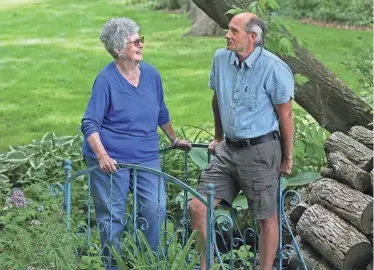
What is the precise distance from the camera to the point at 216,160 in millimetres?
5074

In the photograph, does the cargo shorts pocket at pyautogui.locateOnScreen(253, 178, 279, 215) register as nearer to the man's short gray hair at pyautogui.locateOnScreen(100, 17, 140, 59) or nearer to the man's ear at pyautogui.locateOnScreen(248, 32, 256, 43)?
the man's ear at pyautogui.locateOnScreen(248, 32, 256, 43)

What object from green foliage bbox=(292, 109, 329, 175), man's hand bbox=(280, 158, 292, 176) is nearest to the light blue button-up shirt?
man's hand bbox=(280, 158, 292, 176)

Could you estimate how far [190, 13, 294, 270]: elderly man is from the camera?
4809 millimetres

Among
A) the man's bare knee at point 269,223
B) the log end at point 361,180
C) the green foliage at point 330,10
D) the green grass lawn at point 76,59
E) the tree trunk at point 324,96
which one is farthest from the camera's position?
the green foliage at point 330,10

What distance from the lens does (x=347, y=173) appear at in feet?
18.9

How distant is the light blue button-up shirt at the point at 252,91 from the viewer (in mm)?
4797

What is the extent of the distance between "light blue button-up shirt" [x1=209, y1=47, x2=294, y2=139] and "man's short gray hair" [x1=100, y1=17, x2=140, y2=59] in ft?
1.90

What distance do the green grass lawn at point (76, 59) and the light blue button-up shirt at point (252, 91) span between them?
6.88 ft

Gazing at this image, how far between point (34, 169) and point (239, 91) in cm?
299

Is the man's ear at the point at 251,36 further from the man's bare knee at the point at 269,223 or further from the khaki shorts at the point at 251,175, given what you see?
the man's bare knee at the point at 269,223

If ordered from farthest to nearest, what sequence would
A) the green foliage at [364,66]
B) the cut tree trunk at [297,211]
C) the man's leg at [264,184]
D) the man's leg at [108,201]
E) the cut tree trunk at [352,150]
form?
the green foliage at [364,66], the cut tree trunk at [352,150], the cut tree trunk at [297,211], the man's leg at [108,201], the man's leg at [264,184]

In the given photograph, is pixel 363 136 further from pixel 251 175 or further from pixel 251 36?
pixel 251 36

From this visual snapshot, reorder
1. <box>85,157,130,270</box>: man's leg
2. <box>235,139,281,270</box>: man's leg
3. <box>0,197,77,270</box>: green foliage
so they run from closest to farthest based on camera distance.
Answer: <box>0,197,77,270</box>: green foliage
<box>235,139,281,270</box>: man's leg
<box>85,157,130,270</box>: man's leg

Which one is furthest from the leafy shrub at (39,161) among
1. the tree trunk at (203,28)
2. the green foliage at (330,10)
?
the green foliage at (330,10)
